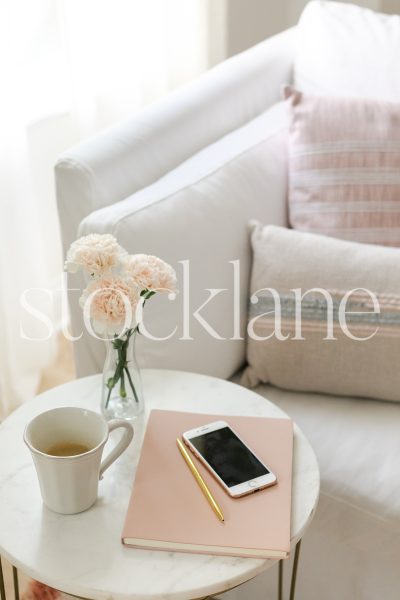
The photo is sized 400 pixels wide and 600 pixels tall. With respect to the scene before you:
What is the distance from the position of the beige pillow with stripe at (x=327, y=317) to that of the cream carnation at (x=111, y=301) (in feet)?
1.41

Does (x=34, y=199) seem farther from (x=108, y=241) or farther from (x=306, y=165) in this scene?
(x=108, y=241)

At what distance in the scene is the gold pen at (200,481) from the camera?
1.04m

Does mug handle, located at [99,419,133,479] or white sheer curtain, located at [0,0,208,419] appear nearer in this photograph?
mug handle, located at [99,419,133,479]

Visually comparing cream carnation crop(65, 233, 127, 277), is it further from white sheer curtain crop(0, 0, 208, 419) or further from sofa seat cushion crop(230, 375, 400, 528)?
white sheer curtain crop(0, 0, 208, 419)

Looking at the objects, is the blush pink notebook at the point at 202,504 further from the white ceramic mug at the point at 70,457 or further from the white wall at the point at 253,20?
the white wall at the point at 253,20

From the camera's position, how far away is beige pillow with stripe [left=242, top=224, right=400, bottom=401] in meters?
1.40

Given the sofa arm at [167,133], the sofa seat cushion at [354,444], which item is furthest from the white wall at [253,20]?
the sofa seat cushion at [354,444]

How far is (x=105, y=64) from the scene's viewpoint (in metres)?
2.11

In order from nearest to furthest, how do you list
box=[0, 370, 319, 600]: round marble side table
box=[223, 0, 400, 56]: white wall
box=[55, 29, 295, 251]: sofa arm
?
1. box=[0, 370, 319, 600]: round marble side table
2. box=[55, 29, 295, 251]: sofa arm
3. box=[223, 0, 400, 56]: white wall

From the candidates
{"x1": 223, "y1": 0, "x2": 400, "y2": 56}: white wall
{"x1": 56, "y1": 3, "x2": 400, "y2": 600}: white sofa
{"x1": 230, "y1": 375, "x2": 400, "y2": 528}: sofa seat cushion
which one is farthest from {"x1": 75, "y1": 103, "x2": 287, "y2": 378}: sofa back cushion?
{"x1": 223, "y1": 0, "x2": 400, "y2": 56}: white wall

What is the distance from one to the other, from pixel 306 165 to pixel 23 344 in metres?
0.90

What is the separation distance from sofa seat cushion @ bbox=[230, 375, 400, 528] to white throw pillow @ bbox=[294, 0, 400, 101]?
0.70m

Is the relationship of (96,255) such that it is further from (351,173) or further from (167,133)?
(351,173)

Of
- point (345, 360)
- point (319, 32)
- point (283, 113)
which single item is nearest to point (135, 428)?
point (345, 360)
